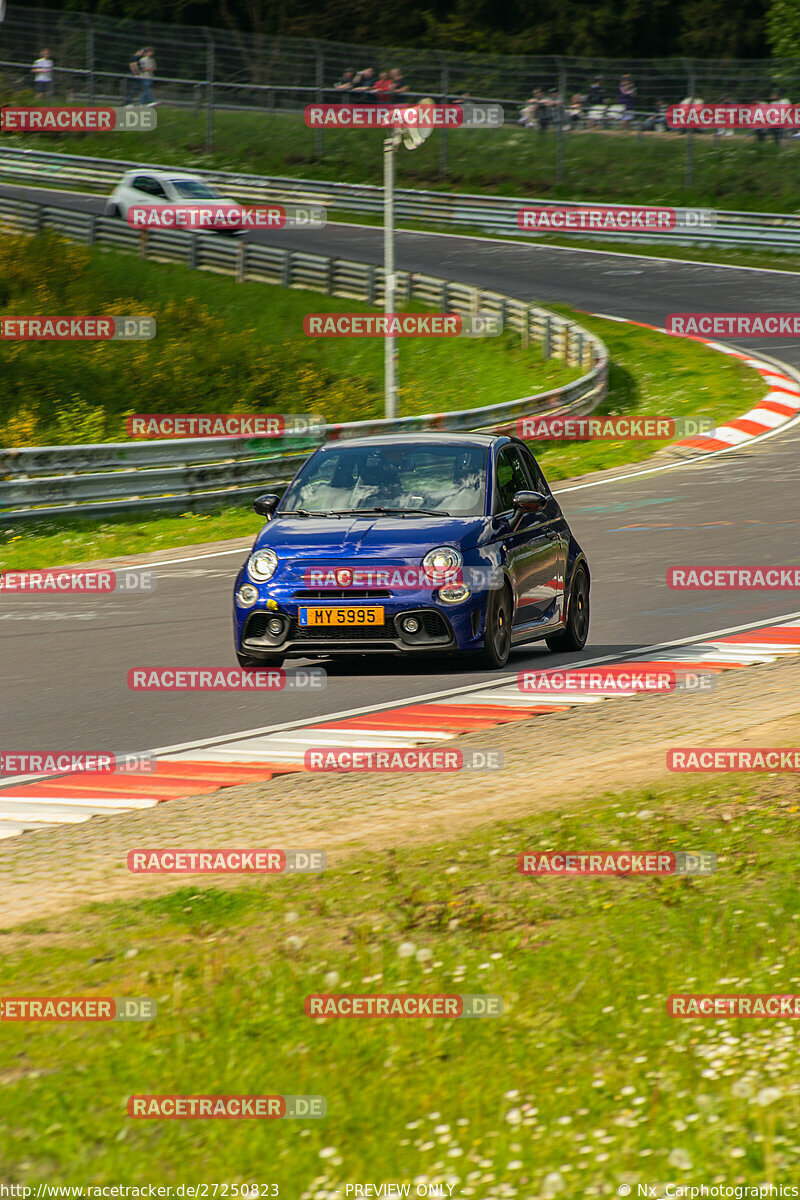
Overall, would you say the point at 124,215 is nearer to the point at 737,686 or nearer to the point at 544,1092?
the point at 737,686

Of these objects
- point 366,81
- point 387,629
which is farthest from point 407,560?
point 366,81

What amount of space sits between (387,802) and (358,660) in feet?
14.6

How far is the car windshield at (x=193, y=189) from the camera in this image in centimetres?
4334

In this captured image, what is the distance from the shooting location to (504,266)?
1599 inches

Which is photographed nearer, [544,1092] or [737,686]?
[544,1092]

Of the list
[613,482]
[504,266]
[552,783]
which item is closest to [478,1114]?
[552,783]

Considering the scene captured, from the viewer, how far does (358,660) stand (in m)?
13.0

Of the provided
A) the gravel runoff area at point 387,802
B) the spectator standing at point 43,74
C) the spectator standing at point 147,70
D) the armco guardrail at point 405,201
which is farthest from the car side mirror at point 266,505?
the spectator standing at point 43,74

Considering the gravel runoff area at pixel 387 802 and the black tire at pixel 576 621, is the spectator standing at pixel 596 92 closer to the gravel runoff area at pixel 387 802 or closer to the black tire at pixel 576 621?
the black tire at pixel 576 621

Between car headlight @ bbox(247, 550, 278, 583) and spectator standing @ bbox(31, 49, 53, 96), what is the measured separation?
45.1m

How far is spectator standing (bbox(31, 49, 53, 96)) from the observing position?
52562mm

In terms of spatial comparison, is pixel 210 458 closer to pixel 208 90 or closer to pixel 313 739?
pixel 313 739

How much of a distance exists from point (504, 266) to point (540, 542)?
29183 mm

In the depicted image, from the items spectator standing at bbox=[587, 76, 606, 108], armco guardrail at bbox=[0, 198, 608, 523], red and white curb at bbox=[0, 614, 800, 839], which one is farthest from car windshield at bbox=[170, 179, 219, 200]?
red and white curb at bbox=[0, 614, 800, 839]
